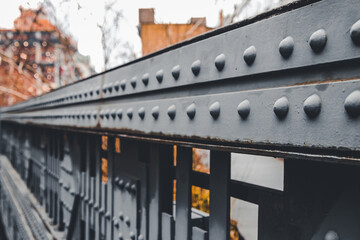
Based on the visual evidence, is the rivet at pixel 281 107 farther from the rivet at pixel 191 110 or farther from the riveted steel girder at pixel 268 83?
the rivet at pixel 191 110

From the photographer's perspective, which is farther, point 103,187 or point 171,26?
point 171,26

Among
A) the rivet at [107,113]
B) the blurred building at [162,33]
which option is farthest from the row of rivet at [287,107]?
the blurred building at [162,33]

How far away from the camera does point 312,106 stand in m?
0.57

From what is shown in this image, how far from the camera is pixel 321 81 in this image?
569mm

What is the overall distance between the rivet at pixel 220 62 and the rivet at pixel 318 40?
0.25 m

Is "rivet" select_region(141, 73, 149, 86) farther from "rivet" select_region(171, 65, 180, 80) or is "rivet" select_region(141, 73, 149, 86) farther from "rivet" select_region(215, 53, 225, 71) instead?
"rivet" select_region(215, 53, 225, 71)

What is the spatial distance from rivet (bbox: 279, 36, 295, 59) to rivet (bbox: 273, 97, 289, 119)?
0.09 m

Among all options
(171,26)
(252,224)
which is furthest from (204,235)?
(171,26)

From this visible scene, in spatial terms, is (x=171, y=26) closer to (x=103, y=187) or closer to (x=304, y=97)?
(x=103, y=187)

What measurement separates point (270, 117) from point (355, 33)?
0.22m

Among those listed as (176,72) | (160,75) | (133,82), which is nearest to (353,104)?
(176,72)

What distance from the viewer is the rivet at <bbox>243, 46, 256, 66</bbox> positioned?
0.70 meters

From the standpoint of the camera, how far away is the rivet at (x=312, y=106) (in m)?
0.56

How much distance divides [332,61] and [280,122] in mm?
156
